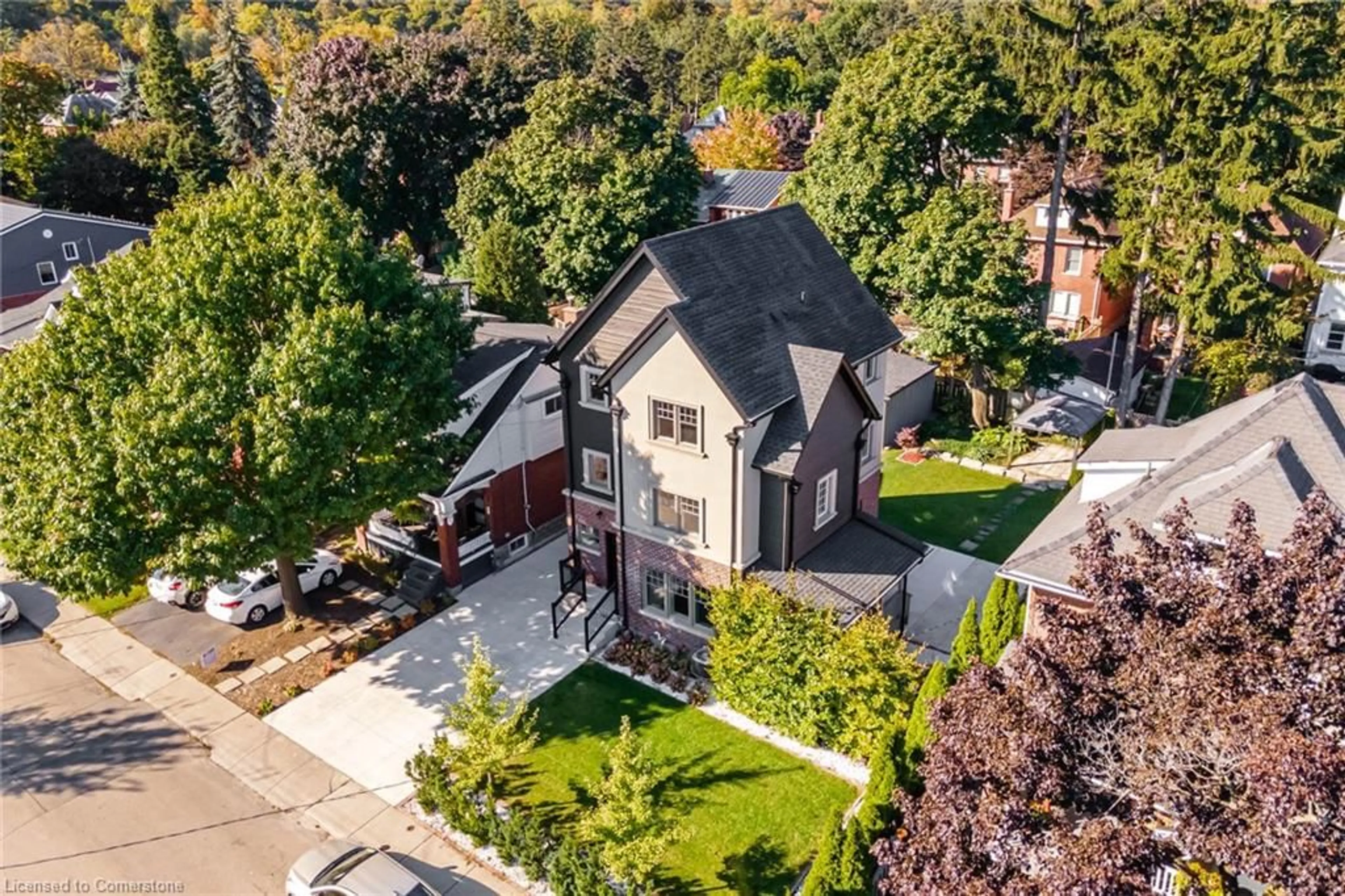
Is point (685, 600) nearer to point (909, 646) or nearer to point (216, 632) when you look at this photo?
point (909, 646)

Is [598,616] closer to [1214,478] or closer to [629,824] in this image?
[629,824]

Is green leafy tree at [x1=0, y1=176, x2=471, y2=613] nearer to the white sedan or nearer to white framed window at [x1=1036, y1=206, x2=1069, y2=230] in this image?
the white sedan

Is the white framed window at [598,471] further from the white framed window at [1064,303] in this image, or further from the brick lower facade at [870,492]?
the white framed window at [1064,303]

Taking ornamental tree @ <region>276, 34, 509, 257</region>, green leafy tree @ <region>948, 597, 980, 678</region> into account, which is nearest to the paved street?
green leafy tree @ <region>948, 597, 980, 678</region>

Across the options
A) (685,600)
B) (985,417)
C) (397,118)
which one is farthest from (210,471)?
(397,118)

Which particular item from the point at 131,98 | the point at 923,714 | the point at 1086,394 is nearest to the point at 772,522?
the point at 923,714

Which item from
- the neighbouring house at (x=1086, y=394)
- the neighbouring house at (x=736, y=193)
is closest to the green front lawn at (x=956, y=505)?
the neighbouring house at (x=1086, y=394)
